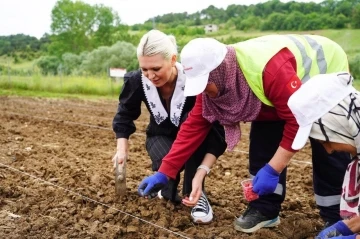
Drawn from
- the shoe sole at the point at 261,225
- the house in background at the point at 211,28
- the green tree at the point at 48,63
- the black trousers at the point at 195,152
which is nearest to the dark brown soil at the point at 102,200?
the shoe sole at the point at 261,225

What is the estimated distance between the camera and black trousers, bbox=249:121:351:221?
260cm

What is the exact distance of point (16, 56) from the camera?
46.5 m

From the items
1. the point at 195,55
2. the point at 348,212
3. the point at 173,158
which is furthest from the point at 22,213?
the point at 348,212

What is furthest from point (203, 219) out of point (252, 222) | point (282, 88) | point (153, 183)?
point (282, 88)

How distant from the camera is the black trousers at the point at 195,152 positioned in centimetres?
304

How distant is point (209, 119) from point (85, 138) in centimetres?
403

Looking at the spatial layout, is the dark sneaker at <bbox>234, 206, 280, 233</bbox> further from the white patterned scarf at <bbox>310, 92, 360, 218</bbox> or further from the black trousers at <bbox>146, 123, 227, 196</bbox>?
the white patterned scarf at <bbox>310, 92, 360, 218</bbox>

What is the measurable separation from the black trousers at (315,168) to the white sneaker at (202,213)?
280 millimetres

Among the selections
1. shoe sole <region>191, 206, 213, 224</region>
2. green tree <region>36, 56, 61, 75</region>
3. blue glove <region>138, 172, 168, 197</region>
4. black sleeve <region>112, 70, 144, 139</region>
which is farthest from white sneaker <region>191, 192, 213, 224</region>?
green tree <region>36, 56, 61, 75</region>

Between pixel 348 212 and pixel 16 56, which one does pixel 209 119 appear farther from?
pixel 16 56

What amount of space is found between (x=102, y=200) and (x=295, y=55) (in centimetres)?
166

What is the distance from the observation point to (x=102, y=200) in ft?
11.1

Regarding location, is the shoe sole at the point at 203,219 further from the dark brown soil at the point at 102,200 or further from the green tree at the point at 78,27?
the green tree at the point at 78,27

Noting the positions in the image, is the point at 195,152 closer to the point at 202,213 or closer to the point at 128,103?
Answer: the point at 202,213
